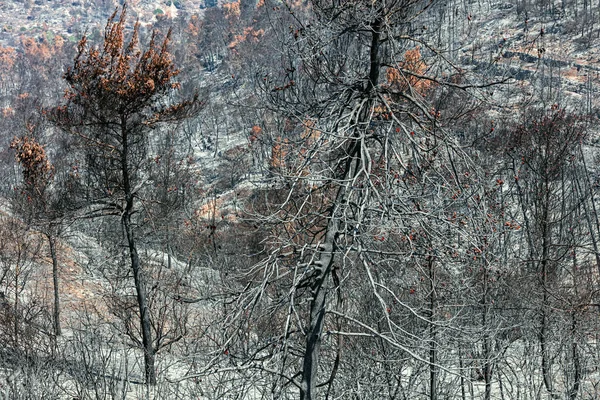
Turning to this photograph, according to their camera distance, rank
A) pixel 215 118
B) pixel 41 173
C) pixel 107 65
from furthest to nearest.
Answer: pixel 215 118 → pixel 41 173 → pixel 107 65

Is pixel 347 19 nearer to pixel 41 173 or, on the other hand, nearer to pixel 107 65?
pixel 107 65

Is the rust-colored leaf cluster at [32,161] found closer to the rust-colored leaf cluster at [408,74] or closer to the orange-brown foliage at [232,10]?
the rust-colored leaf cluster at [408,74]

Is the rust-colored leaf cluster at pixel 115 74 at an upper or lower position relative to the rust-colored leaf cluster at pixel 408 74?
upper

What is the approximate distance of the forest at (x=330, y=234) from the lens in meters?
3.94

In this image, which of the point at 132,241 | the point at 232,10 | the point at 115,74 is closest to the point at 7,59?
the point at 232,10

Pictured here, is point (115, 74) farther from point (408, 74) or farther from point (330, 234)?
point (330, 234)

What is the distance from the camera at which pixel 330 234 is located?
405 cm

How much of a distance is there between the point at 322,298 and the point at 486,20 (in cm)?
7743

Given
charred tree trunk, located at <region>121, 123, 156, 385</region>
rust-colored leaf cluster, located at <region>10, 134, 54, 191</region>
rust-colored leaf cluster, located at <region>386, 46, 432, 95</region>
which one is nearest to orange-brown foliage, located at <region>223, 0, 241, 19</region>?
rust-colored leaf cluster, located at <region>10, 134, 54, 191</region>

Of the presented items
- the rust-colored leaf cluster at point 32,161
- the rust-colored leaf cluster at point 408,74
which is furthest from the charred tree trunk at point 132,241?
the rust-colored leaf cluster at point 408,74

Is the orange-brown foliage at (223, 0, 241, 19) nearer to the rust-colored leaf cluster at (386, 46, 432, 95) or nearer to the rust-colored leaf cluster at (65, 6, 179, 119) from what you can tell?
the rust-colored leaf cluster at (65, 6, 179, 119)

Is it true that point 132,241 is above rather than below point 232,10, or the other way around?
below

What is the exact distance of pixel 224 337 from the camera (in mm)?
3916

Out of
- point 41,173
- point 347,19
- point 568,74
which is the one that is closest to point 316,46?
point 347,19
